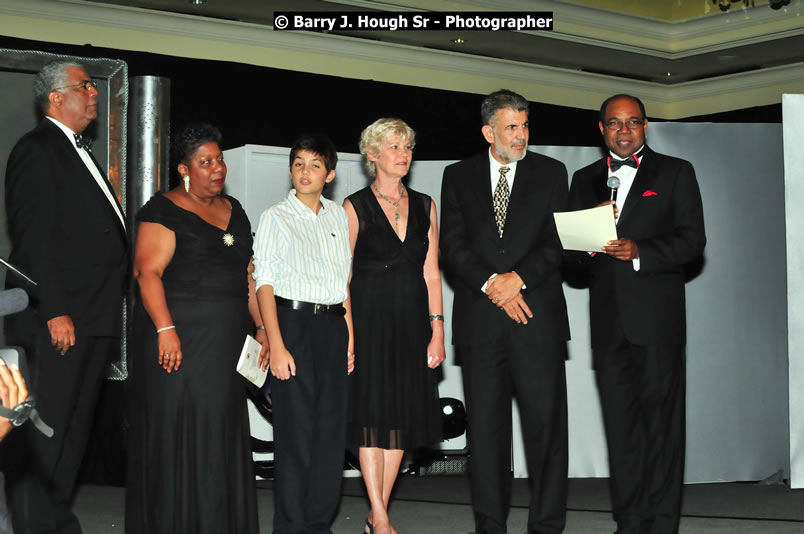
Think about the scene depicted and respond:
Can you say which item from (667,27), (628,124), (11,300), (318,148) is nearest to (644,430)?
(628,124)

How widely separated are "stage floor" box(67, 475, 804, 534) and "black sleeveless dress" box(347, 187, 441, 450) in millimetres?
657

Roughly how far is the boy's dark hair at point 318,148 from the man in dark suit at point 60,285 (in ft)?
2.37

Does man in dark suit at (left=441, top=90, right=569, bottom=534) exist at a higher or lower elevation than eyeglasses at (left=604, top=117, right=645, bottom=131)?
lower

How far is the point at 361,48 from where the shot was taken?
30.2 feet

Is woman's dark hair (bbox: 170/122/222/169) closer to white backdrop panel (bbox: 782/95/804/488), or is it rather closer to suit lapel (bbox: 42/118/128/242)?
suit lapel (bbox: 42/118/128/242)

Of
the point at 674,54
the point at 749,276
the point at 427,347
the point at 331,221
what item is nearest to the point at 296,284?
the point at 331,221

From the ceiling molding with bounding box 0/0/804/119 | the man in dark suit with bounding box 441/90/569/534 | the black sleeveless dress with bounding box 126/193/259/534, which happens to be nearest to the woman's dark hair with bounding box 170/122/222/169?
the black sleeveless dress with bounding box 126/193/259/534

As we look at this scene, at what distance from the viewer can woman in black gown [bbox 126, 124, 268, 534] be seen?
3.82 m

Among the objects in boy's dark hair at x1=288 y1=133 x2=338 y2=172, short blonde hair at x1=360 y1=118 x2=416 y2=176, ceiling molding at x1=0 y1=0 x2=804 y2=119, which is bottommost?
boy's dark hair at x1=288 y1=133 x2=338 y2=172

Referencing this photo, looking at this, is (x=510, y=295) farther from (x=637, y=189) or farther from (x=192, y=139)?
(x=192, y=139)

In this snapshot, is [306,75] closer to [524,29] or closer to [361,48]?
[361,48]

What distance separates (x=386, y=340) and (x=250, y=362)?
571 millimetres

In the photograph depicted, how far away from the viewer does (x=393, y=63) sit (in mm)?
9461

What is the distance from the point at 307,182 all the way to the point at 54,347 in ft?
3.55
